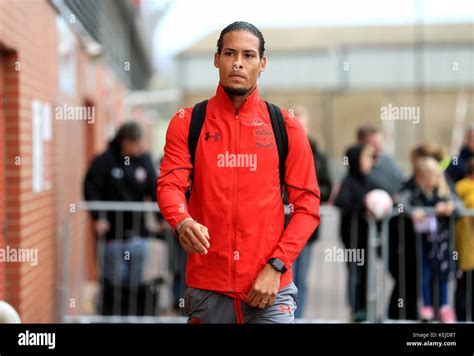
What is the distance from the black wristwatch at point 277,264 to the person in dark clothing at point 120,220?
182 inches

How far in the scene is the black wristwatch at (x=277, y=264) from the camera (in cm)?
360

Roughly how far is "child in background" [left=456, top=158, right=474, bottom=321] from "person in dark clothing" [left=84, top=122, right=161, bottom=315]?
114 inches

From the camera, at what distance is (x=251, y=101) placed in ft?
12.1

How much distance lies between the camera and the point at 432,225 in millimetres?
7883

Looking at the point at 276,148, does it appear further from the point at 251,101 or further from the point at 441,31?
the point at 441,31

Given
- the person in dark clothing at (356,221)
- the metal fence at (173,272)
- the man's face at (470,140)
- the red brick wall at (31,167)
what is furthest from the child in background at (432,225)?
the red brick wall at (31,167)

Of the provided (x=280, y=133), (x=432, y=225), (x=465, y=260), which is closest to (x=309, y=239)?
(x=432, y=225)

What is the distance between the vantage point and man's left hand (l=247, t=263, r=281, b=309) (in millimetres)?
3586

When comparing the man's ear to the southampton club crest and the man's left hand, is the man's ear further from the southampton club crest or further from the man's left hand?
the man's left hand

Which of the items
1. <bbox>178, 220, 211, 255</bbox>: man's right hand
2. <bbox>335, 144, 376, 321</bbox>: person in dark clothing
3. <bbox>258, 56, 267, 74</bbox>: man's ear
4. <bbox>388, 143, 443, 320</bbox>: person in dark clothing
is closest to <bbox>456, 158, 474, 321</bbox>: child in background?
<bbox>388, 143, 443, 320</bbox>: person in dark clothing

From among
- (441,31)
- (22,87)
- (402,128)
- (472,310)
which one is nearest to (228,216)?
(22,87)

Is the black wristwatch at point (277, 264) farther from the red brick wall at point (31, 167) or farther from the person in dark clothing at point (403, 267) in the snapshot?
the person in dark clothing at point (403, 267)

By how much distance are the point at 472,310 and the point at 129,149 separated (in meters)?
3.54

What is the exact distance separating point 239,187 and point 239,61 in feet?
1.72
